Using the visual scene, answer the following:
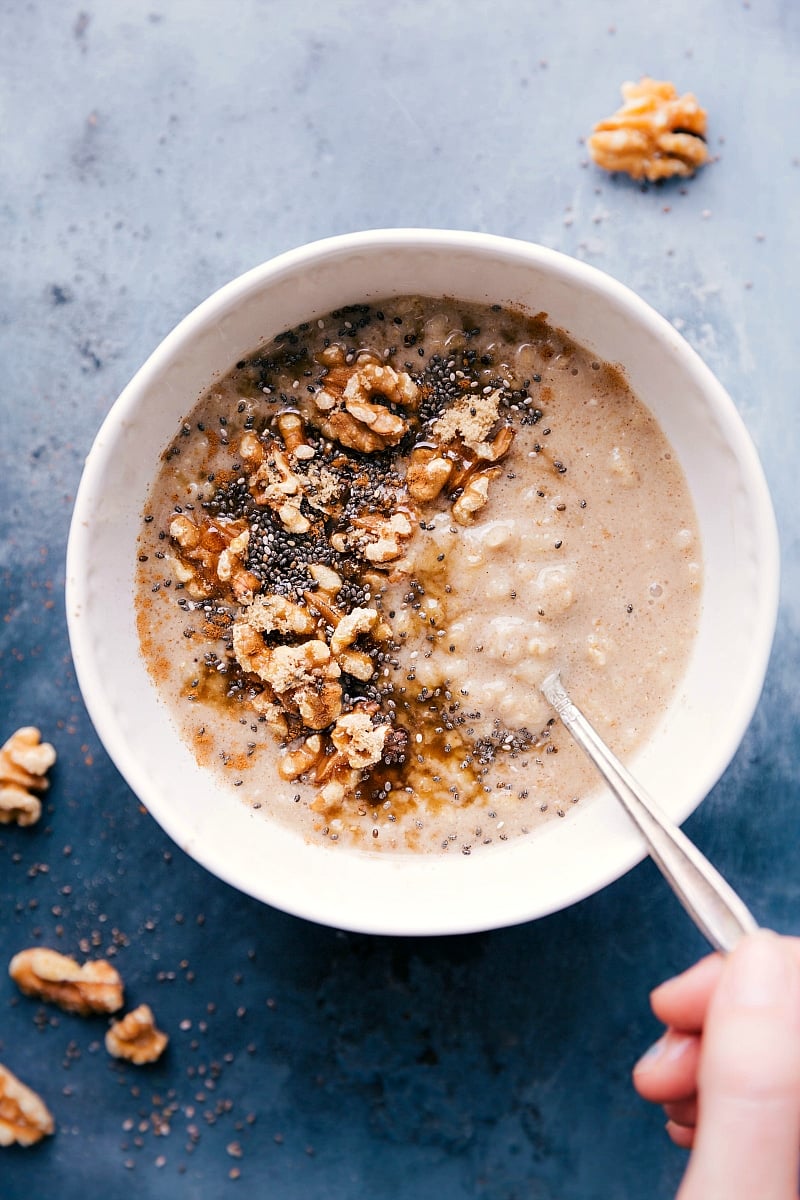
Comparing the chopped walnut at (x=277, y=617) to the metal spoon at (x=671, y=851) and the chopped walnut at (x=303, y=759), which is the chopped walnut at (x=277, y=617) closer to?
the chopped walnut at (x=303, y=759)

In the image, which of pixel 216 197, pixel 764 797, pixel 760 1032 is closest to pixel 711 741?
pixel 764 797

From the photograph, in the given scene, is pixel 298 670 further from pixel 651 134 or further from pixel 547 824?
pixel 651 134

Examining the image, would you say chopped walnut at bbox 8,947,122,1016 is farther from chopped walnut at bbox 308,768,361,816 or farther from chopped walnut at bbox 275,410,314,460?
chopped walnut at bbox 275,410,314,460

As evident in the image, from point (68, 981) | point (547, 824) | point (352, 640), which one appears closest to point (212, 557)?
point (352, 640)

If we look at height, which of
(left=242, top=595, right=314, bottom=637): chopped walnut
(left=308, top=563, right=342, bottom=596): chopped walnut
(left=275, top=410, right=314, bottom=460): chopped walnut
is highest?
(left=275, top=410, right=314, bottom=460): chopped walnut

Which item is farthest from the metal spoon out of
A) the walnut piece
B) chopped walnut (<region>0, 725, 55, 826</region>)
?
the walnut piece

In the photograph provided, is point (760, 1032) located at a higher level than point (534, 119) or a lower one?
lower

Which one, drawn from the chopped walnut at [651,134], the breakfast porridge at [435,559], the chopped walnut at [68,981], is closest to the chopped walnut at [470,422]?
the breakfast porridge at [435,559]

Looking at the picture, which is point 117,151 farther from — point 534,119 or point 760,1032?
point 760,1032
